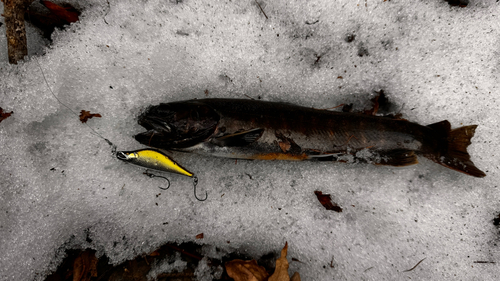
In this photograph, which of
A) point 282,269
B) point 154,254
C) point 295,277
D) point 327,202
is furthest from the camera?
point 327,202

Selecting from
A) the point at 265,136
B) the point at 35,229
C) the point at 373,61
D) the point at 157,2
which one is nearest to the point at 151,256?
the point at 35,229

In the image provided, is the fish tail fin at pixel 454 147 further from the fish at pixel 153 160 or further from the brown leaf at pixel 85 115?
the brown leaf at pixel 85 115

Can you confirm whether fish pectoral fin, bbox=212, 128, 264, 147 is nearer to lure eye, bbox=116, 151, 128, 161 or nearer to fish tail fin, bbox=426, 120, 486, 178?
lure eye, bbox=116, 151, 128, 161

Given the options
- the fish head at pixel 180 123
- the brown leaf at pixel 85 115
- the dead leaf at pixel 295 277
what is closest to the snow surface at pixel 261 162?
the brown leaf at pixel 85 115

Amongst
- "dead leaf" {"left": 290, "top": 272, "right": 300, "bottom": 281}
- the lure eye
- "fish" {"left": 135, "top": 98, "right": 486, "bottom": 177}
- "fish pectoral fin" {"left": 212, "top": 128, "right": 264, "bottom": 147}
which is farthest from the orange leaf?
"dead leaf" {"left": 290, "top": 272, "right": 300, "bottom": 281}

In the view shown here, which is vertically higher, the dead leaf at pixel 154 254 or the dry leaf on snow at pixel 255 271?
the dry leaf on snow at pixel 255 271

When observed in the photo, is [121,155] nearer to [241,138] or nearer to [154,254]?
[154,254]

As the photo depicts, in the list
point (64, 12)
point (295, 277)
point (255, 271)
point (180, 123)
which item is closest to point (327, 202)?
point (295, 277)
